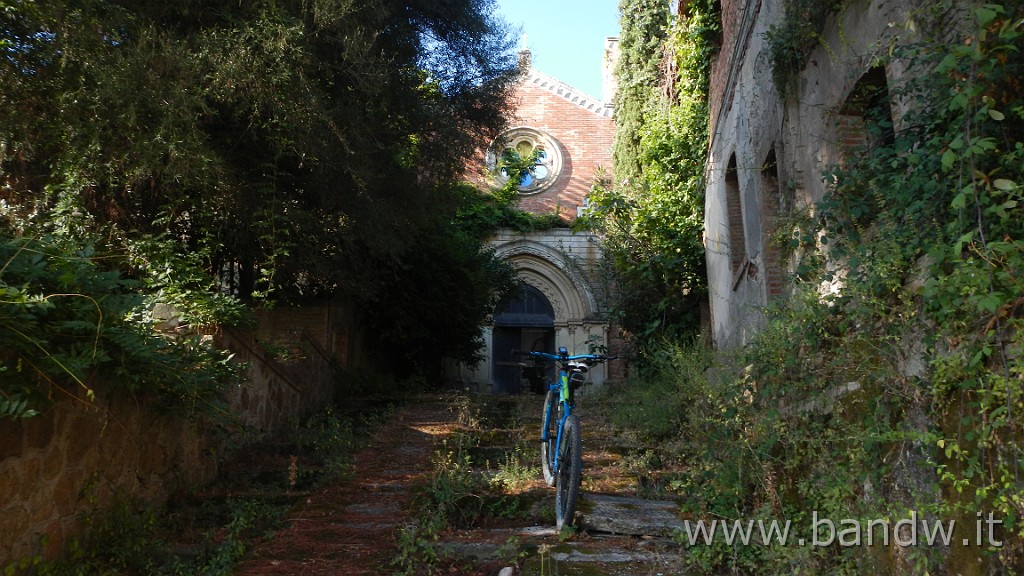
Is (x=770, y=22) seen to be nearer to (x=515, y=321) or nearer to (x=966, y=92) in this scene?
(x=966, y=92)

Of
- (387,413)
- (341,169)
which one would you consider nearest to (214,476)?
(341,169)

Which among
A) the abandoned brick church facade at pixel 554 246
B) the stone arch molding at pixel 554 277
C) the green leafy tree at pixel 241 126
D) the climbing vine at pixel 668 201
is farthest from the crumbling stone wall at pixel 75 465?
the stone arch molding at pixel 554 277

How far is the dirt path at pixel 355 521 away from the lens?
15.0ft

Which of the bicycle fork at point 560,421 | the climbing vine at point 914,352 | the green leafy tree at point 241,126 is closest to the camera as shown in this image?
the climbing vine at point 914,352

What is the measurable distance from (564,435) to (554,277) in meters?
15.6

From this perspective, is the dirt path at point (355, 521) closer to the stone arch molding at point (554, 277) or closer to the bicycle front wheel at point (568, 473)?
the bicycle front wheel at point (568, 473)

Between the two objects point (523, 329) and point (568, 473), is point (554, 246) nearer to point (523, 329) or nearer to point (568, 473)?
point (523, 329)

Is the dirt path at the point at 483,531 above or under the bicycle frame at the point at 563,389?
under

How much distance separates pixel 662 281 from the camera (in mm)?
12273

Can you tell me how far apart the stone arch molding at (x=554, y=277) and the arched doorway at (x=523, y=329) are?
29cm

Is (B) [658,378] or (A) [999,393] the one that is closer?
(A) [999,393]

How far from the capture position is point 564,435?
536 centimetres

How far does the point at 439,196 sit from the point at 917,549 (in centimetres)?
703

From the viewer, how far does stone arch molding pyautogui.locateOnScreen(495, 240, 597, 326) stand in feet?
67.9
